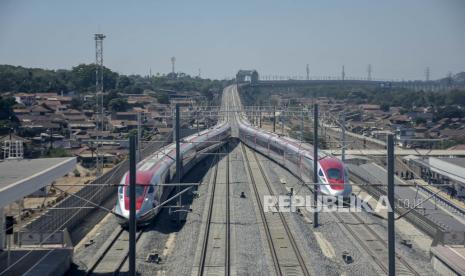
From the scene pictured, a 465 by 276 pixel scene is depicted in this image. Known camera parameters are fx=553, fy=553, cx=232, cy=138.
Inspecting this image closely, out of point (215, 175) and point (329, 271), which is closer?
point (329, 271)

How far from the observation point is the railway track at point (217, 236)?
10.4m

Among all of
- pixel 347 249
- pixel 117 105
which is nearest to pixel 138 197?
pixel 347 249

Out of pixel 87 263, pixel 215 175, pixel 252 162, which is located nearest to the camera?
pixel 87 263

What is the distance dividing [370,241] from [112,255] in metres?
5.58

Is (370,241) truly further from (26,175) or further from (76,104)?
(76,104)

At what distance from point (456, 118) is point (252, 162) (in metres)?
22.6

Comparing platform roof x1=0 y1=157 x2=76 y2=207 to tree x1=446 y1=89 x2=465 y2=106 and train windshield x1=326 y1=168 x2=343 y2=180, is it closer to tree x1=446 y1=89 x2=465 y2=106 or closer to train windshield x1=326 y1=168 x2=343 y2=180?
train windshield x1=326 y1=168 x2=343 y2=180

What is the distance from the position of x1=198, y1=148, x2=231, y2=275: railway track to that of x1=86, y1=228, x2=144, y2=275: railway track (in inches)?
61.8

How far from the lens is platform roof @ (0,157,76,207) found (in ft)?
27.6

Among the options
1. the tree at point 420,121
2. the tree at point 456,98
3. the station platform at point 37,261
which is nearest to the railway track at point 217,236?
the station platform at point 37,261

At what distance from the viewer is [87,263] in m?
10.7

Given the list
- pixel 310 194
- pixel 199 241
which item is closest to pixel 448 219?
pixel 310 194

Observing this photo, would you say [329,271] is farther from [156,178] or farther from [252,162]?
[252,162]

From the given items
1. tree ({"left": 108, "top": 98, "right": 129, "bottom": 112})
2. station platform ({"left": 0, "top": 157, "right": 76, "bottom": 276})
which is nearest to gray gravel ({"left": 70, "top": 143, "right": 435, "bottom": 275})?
station platform ({"left": 0, "top": 157, "right": 76, "bottom": 276})
